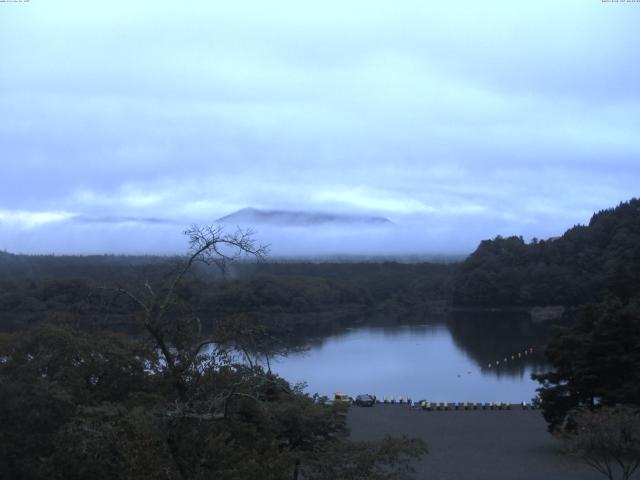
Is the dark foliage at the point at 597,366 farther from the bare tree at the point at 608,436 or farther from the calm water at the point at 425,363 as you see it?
the calm water at the point at 425,363

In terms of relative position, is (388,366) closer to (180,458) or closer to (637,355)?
(637,355)

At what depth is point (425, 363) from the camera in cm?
2623

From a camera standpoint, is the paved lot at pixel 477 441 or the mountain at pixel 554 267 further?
the mountain at pixel 554 267

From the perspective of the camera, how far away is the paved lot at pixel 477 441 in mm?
10141

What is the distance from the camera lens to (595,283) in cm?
4275

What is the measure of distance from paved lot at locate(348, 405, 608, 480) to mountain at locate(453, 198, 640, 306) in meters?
29.0

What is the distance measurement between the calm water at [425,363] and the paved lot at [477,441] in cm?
399

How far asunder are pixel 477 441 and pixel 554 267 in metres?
35.7

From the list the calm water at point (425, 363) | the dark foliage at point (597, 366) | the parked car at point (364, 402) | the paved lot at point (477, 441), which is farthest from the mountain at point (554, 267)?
the dark foliage at point (597, 366)

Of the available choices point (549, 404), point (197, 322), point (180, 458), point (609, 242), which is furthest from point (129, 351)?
point (609, 242)

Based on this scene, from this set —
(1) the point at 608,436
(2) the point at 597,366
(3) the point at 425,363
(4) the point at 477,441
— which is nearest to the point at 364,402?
(4) the point at 477,441

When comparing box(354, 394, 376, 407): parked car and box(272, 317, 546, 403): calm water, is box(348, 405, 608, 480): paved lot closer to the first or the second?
box(354, 394, 376, 407): parked car

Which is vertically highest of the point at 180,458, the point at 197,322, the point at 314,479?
the point at 197,322

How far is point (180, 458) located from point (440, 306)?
44.6 metres
